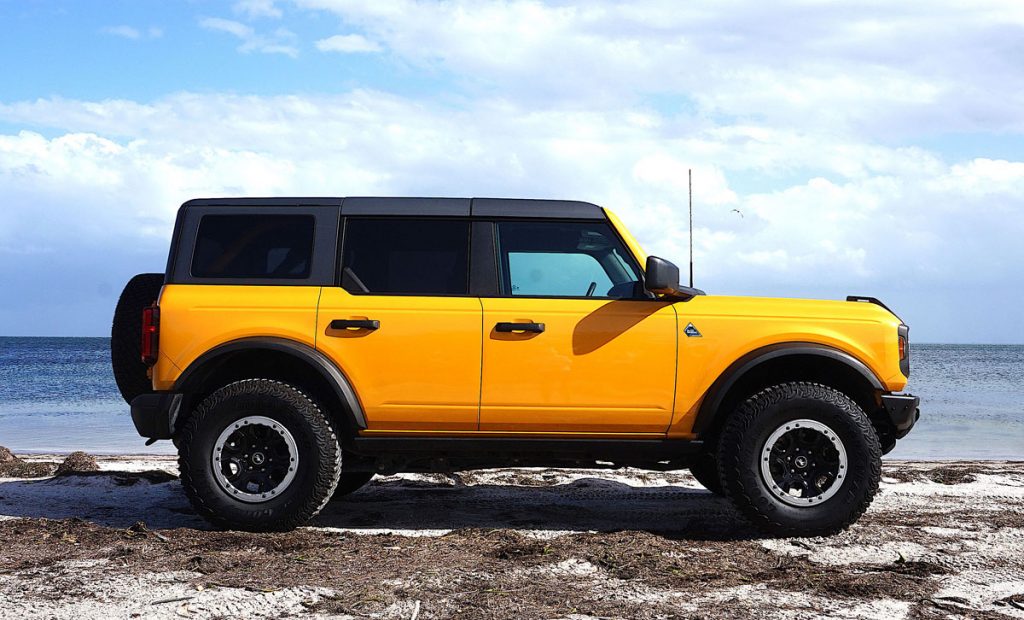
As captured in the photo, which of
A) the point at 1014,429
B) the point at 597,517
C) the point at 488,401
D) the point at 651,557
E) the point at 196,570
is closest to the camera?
the point at 196,570

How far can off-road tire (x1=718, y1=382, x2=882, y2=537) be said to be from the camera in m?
5.37

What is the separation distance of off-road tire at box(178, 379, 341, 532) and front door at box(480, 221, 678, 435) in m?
0.94

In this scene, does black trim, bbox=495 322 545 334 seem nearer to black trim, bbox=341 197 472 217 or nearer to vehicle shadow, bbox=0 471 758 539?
black trim, bbox=341 197 472 217

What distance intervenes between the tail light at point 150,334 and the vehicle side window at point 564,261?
2014 millimetres

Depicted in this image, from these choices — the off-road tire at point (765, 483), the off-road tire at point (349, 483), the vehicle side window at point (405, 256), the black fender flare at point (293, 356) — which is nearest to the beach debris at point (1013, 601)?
the off-road tire at point (765, 483)

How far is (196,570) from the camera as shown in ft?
14.9

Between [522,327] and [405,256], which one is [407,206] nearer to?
[405,256]

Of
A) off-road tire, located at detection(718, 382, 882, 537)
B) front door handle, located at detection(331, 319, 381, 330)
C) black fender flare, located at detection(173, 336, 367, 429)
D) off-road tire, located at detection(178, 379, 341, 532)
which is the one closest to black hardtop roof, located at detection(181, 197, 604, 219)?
front door handle, located at detection(331, 319, 381, 330)

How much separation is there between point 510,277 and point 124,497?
351 cm

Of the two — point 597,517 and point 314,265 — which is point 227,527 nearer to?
point 314,265

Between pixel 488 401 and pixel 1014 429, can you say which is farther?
pixel 1014 429

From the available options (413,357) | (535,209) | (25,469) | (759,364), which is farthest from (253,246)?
(25,469)

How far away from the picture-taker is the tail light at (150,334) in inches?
218

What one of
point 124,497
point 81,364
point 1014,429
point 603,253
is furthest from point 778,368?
point 81,364
